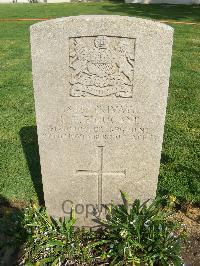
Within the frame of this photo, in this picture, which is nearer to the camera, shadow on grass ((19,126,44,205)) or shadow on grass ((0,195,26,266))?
shadow on grass ((0,195,26,266))

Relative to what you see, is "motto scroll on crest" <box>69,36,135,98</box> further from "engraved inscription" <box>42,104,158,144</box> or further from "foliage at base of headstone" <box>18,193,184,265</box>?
"foliage at base of headstone" <box>18,193,184,265</box>

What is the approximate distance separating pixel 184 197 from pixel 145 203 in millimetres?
747

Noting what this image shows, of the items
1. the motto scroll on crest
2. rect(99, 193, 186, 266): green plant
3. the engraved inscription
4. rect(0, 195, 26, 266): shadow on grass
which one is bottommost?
rect(0, 195, 26, 266): shadow on grass

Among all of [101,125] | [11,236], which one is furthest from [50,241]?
[101,125]

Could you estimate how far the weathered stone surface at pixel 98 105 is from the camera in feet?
9.48

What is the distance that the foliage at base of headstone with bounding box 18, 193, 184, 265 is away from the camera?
129 inches

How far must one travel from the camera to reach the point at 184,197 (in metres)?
4.27

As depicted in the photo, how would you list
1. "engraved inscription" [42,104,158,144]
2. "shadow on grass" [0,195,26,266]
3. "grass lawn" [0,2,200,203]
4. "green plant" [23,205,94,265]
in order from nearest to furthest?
"engraved inscription" [42,104,158,144]
"green plant" [23,205,94,265]
"shadow on grass" [0,195,26,266]
"grass lawn" [0,2,200,203]

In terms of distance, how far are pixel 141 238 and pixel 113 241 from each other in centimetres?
26

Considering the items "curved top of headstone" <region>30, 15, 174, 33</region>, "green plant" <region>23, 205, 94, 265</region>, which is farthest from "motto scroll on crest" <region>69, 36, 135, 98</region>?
"green plant" <region>23, 205, 94, 265</region>

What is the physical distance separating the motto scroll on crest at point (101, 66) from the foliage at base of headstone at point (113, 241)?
117 centimetres

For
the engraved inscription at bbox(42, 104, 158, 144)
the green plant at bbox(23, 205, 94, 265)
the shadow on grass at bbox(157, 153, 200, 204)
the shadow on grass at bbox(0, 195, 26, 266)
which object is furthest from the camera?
the shadow on grass at bbox(157, 153, 200, 204)

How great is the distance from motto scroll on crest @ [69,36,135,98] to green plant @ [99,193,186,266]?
3.90ft

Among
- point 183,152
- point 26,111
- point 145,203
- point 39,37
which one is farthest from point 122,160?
point 26,111
